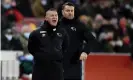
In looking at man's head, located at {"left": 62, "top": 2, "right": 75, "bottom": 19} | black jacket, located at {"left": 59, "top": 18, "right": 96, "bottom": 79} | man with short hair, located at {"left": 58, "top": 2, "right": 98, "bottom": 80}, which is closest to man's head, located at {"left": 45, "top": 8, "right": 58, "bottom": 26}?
man's head, located at {"left": 62, "top": 2, "right": 75, "bottom": 19}

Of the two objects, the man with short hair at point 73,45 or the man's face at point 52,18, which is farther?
the man with short hair at point 73,45

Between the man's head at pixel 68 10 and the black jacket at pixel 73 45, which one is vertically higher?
the man's head at pixel 68 10

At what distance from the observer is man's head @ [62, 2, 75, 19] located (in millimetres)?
8844

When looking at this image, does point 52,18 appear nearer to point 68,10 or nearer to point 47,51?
point 47,51

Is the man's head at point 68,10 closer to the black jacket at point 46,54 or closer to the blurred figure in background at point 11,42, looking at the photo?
the black jacket at point 46,54

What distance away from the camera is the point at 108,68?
13.2 meters

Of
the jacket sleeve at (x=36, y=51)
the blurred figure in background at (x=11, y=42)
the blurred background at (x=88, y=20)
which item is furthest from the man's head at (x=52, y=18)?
the blurred figure in background at (x=11, y=42)

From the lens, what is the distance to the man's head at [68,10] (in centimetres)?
884

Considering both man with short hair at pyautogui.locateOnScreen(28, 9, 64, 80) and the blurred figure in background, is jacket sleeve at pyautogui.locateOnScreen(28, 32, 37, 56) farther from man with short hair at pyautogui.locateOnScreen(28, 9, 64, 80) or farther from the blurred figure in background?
the blurred figure in background

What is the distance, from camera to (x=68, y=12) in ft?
29.2

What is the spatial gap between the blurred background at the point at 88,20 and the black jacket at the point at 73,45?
3.97m

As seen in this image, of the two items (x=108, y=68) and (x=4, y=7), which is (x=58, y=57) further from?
(x=4, y=7)

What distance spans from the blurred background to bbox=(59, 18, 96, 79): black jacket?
3.97 metres

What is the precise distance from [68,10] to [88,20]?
8.05 metres
